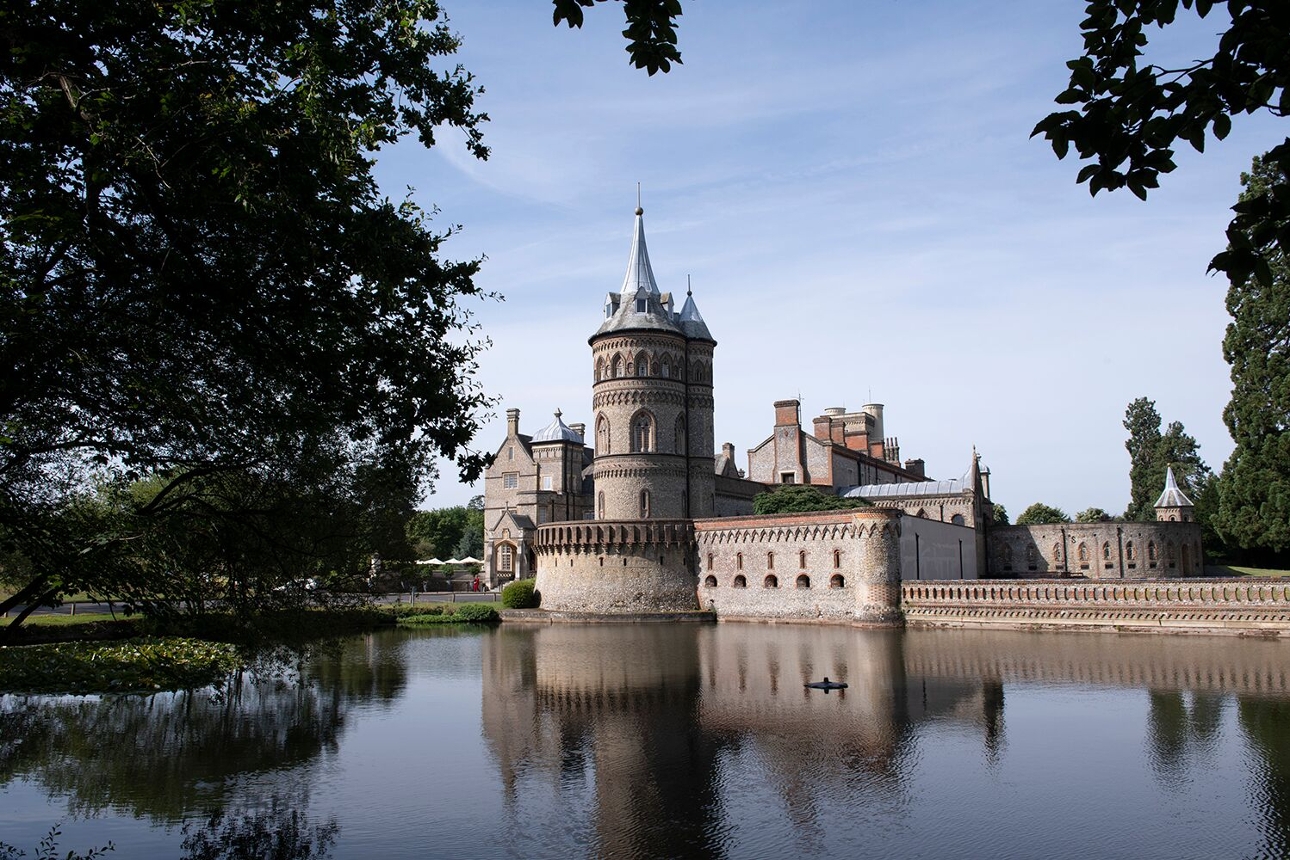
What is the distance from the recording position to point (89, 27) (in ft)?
30.1

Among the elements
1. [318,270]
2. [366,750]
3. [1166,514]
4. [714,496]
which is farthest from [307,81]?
[1166,514]

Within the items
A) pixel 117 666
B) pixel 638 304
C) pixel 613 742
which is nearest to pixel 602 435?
pixel 638 304

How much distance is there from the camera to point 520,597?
1982 inches

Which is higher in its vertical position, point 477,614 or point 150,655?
point 150,655

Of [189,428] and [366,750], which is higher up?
[189,428]

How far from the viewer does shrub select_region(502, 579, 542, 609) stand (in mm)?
50219

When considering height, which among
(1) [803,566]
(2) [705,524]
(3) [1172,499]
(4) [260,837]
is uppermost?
(3) [1172,499]

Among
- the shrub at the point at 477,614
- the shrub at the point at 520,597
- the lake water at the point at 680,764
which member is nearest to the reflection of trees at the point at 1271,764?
the lake water at the point at 680,764

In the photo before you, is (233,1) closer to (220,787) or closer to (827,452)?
(220,787)

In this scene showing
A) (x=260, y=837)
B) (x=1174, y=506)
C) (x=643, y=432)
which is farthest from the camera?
(x=1174, y=506)

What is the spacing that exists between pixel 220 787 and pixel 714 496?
4162cm

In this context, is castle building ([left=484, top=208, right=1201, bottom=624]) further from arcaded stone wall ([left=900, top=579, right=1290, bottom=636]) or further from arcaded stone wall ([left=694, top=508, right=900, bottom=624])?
arcaded stone wall ([left=900, top=579, right=1290, bottom=636])

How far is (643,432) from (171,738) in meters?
34.8

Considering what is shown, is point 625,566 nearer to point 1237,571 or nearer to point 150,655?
point 150,655
